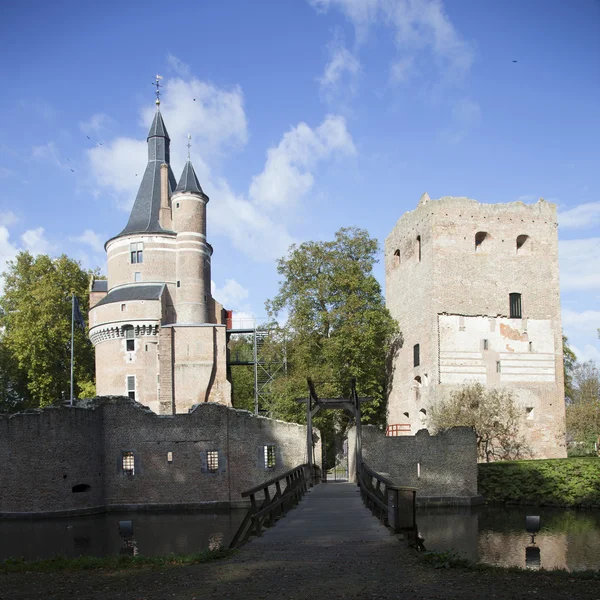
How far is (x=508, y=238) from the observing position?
3578 centimetres

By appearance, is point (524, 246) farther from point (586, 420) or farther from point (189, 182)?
point (189, 182)

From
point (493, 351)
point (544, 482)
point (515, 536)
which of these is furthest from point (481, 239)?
point (515, 536)

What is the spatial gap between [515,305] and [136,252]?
20279 millimetres

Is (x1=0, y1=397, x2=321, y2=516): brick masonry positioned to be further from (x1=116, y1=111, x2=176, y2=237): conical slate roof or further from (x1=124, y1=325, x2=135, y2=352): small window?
(x1=116, y1=111, x2=176, y2=237): conical slate roof

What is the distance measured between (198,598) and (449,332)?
91.8ft

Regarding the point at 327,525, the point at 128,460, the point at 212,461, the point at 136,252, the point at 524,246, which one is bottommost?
the point at 212,461

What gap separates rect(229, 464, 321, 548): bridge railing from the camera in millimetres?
12172

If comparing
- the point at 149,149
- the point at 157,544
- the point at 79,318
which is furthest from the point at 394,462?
the point at 149,149

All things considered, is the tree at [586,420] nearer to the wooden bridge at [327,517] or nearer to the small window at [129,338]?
the wooden bridge at [327,517]

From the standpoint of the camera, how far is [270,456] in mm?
29000

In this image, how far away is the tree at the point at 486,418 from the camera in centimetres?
3262

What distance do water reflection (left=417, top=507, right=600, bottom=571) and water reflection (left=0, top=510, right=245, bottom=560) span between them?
605cm

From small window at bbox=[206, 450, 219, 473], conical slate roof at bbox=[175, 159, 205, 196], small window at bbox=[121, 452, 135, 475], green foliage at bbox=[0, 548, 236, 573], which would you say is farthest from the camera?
conical slate roof at bbox=[175, 159, 205, 196]

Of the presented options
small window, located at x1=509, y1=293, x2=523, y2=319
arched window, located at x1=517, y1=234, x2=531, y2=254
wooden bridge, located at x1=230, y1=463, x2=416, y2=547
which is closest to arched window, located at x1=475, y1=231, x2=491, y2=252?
arched window, located at x1=517, y1=234, x2=531, y2=254
